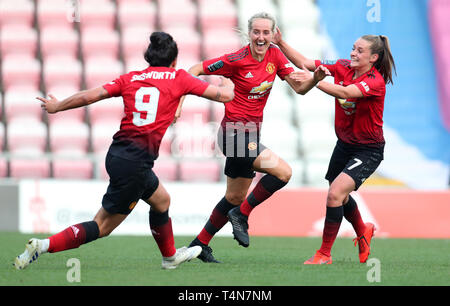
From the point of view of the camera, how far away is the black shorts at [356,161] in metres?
6.50

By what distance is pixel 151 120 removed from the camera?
214 inches

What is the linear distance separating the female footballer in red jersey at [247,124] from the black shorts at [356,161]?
21.1 inches

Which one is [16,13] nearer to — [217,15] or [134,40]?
[134,40]

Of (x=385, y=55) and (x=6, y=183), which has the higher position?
(x=385, y=55)

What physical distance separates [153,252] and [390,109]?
631cm

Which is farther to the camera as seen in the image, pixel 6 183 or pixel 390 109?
pixel 390 109

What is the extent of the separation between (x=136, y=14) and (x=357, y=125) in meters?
7.63

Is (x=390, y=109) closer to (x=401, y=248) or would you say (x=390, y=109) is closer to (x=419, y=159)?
(x=419, y=159)

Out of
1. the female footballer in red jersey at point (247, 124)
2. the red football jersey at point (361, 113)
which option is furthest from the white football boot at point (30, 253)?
the red football jersey at point (361, 113)

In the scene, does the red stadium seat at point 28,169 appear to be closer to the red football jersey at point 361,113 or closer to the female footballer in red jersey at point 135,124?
the red football jersey at point 361,113

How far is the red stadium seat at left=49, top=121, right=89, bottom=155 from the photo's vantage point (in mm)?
11883
